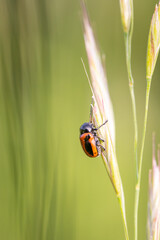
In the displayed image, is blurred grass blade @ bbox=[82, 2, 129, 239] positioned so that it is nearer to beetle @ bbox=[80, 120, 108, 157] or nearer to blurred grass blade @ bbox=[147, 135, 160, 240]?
blurred grass blade @ bbox=[147, 135, 160, 240]

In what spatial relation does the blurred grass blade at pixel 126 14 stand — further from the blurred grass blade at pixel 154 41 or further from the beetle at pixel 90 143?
the beetle at pixel 90 143

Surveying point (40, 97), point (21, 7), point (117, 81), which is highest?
point (117, 81)

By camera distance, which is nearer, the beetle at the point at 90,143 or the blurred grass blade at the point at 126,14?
the blurred grass blade at the point at 126,14

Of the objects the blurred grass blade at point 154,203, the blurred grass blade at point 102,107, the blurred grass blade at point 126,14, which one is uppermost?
A: the blurred grass blade at point 126,14

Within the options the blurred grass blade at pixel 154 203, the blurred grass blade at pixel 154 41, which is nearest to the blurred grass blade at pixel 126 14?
the blurred grass blade at pixel 154 41

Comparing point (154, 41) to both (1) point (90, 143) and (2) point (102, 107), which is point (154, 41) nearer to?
(2) point (102, 107)

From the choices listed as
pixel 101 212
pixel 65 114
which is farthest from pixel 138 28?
pixel 101 212

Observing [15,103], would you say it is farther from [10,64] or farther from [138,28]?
[138,28]

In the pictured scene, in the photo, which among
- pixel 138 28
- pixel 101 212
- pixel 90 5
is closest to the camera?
pixel 101 212
